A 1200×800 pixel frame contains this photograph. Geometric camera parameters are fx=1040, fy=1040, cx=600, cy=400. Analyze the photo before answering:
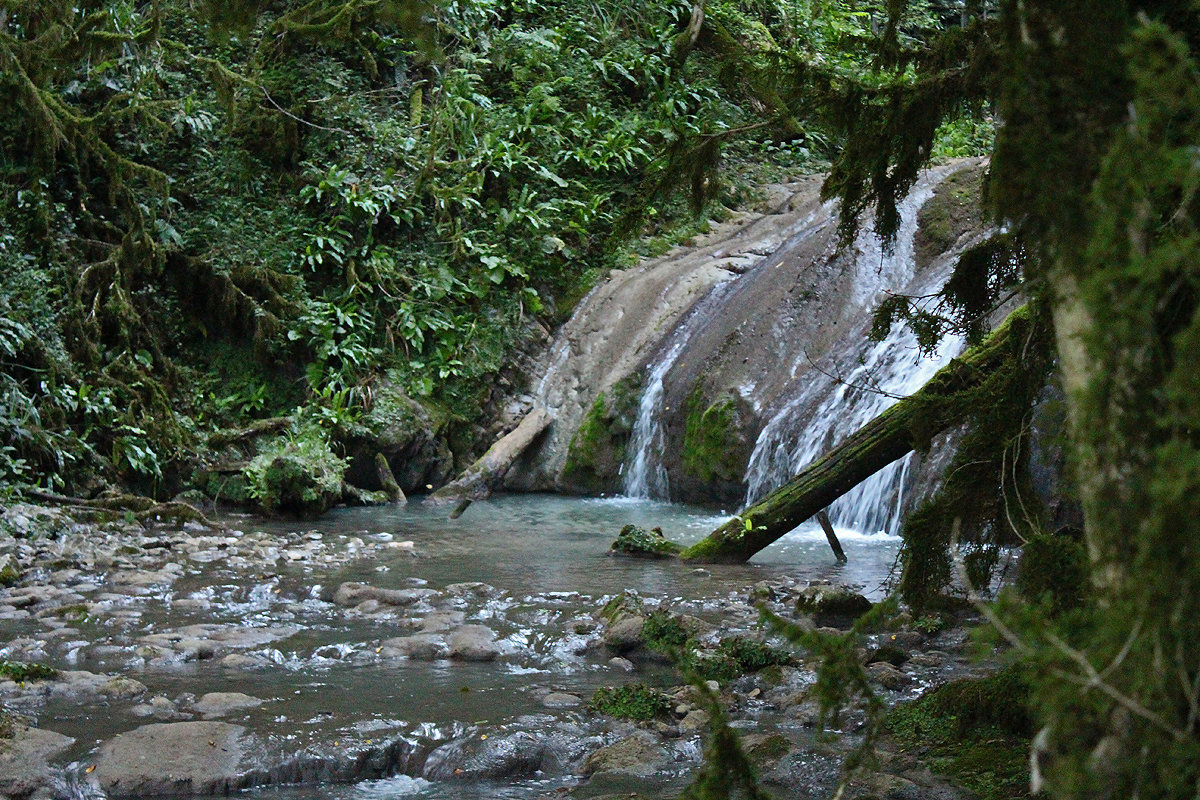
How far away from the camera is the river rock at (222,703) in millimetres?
4758

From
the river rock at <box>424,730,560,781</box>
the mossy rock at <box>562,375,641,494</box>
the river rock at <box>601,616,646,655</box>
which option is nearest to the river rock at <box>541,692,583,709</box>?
the river rock at <box>424,730,560,781</box>

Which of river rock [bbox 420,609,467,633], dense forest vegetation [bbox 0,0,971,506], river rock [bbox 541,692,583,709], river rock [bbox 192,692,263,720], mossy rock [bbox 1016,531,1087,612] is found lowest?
river rock [bbox 192,692,263,720]

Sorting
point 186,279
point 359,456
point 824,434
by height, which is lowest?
point 359,456

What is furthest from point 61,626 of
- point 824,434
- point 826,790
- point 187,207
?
point 187,207

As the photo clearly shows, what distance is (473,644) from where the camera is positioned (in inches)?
236

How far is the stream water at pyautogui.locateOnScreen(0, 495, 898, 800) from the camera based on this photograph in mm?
4566

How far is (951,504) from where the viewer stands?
14.2 feet

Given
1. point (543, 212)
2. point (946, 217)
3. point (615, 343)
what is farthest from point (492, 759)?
point (543, 212)

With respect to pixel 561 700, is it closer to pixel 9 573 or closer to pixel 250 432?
pixel 9 573

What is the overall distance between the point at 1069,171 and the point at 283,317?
1222 centimetres

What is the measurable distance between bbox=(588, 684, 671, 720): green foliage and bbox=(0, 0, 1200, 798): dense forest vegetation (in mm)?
1408

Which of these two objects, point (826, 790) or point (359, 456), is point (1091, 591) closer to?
point (826, 790)

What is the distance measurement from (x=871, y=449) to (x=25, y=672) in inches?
197

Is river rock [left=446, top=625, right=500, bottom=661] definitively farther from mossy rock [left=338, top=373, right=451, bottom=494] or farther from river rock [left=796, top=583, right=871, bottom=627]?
mossy rock [left=338, top=373, right=451, bottom=494]
